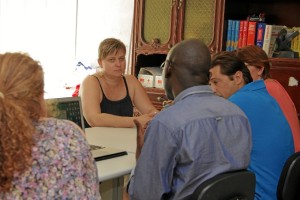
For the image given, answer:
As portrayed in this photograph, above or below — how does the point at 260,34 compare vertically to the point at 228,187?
above

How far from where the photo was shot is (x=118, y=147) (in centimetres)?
223

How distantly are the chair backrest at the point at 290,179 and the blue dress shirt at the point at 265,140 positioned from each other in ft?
0.29

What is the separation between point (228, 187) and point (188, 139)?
198mm

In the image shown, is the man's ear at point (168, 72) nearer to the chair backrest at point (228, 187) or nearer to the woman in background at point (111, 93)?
the chair backrest at point (228, 187)

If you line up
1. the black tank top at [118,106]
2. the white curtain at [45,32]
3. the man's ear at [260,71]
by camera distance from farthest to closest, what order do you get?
the white curtain at [45,32] → the black tank top at [118,106] → the man's ear at [260,71]

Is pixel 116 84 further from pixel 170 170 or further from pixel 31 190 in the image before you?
pixel 31 190

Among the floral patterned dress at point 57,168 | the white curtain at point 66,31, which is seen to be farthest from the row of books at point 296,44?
the floral patterned dress at point 57,168

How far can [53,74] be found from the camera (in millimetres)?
4520

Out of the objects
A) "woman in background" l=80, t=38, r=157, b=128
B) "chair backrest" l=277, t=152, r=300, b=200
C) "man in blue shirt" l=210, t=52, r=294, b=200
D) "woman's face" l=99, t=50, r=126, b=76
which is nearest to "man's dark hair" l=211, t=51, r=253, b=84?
"man in blue shirt" l=210, t=52, r=294, b=200

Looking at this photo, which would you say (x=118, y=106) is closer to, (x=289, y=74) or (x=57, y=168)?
(x=289, y=74)

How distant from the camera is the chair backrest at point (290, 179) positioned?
6.05ft

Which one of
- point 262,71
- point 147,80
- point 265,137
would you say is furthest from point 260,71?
point 147,80

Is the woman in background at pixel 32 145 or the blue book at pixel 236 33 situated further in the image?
the blue book at pixel 236 33

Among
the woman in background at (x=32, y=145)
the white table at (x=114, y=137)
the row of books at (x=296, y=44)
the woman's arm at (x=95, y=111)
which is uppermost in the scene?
the row of books at (x=296, y=44)
